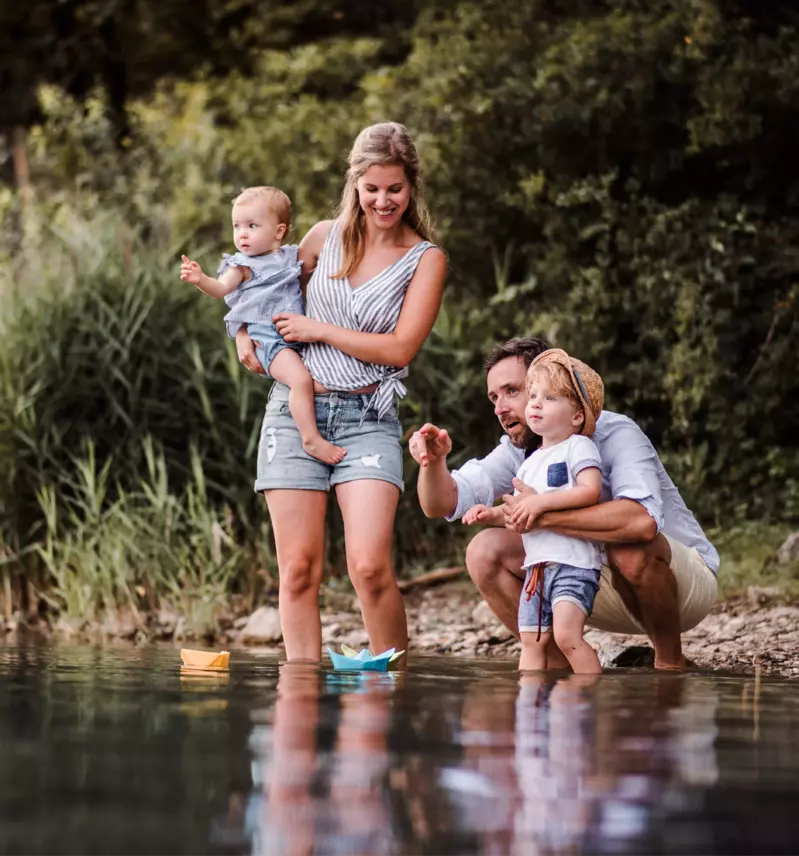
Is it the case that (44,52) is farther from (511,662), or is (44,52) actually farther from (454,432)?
(511,662)

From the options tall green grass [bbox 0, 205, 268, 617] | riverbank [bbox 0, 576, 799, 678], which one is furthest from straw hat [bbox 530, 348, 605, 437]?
tall green grass [bbox 0, 205, 268, 617]

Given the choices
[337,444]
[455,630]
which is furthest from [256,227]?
[455,630]

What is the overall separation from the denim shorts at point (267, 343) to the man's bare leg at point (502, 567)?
912 millimetres

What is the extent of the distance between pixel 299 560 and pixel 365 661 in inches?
17.0

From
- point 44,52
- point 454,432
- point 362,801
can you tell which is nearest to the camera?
point 362,801

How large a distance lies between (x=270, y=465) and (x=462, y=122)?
18.1 feet

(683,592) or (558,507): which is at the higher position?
(558,507)

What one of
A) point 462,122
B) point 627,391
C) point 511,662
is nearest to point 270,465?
point 511,662

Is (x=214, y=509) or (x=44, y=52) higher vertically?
(x=44, y=52)

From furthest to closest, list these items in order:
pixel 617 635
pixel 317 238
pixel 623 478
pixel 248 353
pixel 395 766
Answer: pixel 617 635, pixel 317 238, pixel 248 353, pixel 623 478, pixel 395 766

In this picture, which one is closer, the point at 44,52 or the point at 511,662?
the point at 511,662

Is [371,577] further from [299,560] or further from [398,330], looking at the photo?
[398,330]

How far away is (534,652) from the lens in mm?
5238

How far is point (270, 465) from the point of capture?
17.7 ft
